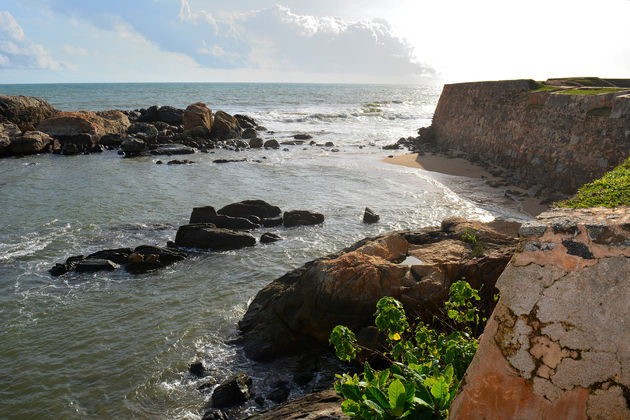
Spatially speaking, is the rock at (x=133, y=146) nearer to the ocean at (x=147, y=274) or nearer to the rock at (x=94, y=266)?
the ocean at (x=147, y=274)

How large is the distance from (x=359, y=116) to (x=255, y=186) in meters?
38.6

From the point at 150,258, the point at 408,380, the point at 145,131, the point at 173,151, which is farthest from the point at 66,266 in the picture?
the point at 145,131

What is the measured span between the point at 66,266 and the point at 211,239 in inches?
129

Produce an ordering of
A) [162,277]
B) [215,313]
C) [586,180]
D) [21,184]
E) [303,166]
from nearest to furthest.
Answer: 1. [215,313]
2. [162,277]
3. [586,180]
4. [21,184]
5. [303,166]

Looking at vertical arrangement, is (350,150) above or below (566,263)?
below

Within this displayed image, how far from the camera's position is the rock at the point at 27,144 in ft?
84.2

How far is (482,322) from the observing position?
239 inches

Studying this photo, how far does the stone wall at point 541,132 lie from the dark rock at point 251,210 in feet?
30.2

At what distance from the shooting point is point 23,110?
97.0 ft

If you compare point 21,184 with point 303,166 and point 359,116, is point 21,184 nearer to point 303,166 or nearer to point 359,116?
point 303,166

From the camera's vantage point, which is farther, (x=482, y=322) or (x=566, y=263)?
(x=482, y=322)

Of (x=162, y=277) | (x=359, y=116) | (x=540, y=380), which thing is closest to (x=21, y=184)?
(x=162, y=277)

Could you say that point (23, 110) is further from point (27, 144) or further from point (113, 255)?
point (113, 255)

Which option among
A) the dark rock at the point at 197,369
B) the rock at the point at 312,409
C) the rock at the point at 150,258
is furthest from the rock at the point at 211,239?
the rock at the point at 312,409
